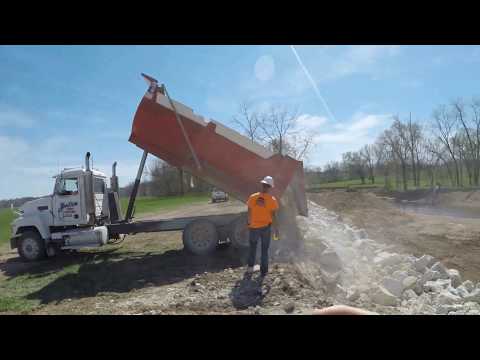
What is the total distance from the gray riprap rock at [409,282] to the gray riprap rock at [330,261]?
159cm

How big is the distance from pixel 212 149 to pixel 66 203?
483 centimetres

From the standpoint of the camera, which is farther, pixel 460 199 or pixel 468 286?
pixel 460 199

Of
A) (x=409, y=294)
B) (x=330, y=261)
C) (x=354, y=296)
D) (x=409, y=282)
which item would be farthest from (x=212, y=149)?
(x=409, y=294)

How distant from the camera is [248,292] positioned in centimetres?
617

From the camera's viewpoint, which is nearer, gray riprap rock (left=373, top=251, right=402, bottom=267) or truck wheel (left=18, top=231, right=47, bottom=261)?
gray riprap rock (left=373, top=251, right=402, bottom=267)

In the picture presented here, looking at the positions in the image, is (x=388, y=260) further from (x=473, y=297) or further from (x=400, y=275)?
(x=473, y=297)

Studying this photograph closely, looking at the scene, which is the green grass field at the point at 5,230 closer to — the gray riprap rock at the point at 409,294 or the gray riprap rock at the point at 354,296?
the gray riprap rock at the point at 354,296

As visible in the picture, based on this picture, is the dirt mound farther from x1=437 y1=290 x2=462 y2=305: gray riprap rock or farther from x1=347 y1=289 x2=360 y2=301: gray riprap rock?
x1=347 y1=289 x2=360 y2=301: gray riprap rock

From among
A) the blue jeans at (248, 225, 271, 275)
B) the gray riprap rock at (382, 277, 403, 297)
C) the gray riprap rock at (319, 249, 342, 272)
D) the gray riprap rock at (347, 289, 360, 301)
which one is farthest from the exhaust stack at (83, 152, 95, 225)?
the gray riprap rock at (382, 277, 403, 297)

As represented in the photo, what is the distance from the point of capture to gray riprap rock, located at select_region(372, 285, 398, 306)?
6.11 meters

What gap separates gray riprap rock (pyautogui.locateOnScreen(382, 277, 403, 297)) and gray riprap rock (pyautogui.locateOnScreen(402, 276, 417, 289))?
0.32 feet

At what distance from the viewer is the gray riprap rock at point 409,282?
6688 millimetres
